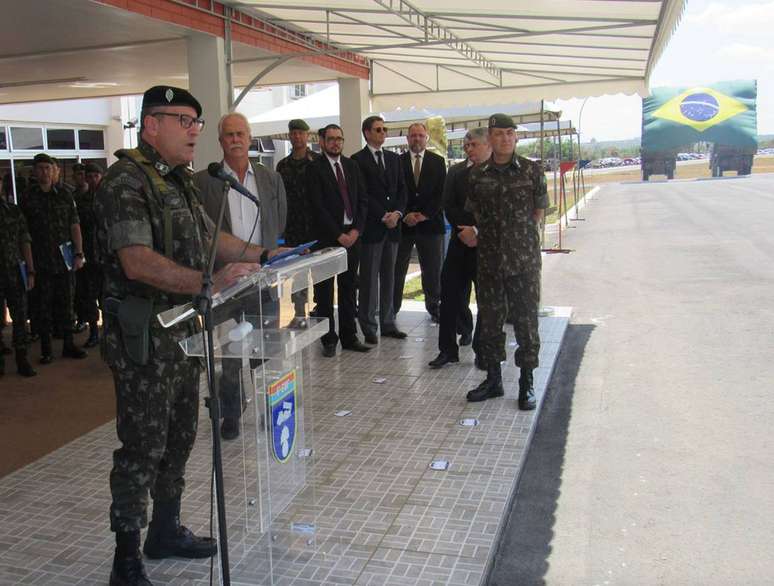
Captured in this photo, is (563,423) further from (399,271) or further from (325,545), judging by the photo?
(399,271)

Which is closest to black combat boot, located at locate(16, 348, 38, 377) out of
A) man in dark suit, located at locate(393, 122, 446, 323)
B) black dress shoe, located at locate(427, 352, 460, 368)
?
black dress shoe, located at locate(427, 352, 460, 368)

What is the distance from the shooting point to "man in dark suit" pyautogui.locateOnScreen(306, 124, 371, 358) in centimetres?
661

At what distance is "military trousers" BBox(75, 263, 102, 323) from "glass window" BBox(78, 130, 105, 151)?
1474 centimetres

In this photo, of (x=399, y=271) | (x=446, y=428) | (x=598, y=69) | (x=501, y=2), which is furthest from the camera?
(x=598, y=69)

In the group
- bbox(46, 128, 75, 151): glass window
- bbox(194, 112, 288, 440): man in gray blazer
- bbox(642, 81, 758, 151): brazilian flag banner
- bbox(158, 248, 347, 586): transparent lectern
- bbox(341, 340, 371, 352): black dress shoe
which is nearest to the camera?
bbox(158, 248, 347, 586): transparent lectern

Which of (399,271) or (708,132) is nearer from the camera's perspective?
(399,271)

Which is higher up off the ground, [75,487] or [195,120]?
[195,120]

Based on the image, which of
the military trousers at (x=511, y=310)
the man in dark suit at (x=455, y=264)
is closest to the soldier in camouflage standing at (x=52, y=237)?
the man in dark suit at (x=455, y=264)

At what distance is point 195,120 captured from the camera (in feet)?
9.51

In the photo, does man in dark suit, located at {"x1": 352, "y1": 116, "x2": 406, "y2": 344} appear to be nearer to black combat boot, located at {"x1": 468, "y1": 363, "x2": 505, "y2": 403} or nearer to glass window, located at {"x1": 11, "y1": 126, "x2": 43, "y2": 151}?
black combat boot, located at {"x1": 468, "y1": 363, "x2": 505, "y2": 403}

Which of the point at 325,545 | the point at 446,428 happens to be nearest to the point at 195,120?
the point at 325,545

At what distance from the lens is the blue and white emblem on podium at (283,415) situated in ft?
9.00

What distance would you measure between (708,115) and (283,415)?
5106cm

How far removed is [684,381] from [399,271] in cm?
303
